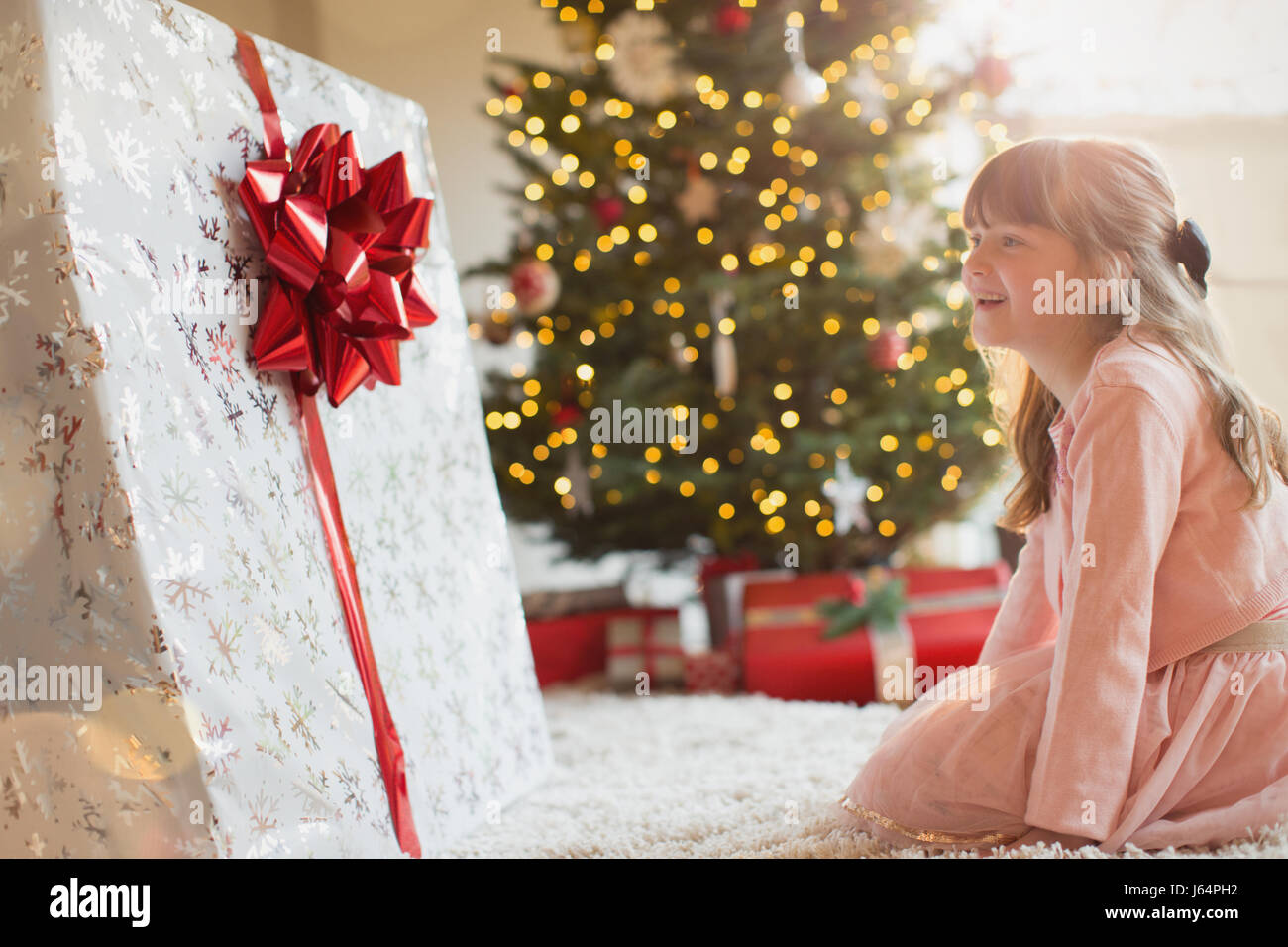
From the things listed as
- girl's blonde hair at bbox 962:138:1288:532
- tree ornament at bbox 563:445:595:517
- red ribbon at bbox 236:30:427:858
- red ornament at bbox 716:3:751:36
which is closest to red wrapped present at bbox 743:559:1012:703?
tree ornament at bbox 563:445:595:517

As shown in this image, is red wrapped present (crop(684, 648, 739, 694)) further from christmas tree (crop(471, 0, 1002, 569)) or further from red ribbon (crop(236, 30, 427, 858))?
red ribbon (crop(236, 30, 427, 858))

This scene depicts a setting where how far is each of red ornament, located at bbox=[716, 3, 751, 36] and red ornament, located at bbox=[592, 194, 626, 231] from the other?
0.48 m

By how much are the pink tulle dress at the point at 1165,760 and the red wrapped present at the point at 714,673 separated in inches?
50.5

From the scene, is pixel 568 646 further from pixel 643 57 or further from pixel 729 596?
pixel 643 57

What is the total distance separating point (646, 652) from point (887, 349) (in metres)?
0.94

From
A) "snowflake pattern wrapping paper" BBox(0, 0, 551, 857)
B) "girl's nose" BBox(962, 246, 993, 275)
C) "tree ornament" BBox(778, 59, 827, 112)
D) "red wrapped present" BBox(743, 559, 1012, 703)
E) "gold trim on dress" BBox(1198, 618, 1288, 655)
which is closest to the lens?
"snowflake pattern wrapping paper" BBox(0, 0, 551, 857)

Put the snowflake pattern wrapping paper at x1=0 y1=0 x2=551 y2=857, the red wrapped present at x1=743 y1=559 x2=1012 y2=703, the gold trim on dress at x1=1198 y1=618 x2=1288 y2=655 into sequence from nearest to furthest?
the snowflake pattern wrapping paper at x1=0 y1=0 x2=551 y2=857 → the gold trim on dress at x1=1198 y1=618 x2=1288 y2=655 → the red wrapped present at x1=743 y1=559 x2=1012 y2=703

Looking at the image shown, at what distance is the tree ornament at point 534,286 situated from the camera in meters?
2.39

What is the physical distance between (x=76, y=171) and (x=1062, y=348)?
1.01 metres

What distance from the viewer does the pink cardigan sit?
3.09 feet

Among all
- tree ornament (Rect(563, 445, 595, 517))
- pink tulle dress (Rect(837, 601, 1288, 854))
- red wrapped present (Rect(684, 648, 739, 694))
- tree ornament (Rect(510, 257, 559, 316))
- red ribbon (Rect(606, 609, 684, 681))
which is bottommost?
red wrapped present (Rect(684, 648, 739, 694))

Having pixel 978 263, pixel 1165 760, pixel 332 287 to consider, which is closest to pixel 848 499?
pixel 978 263

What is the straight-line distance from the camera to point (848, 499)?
259 cm
